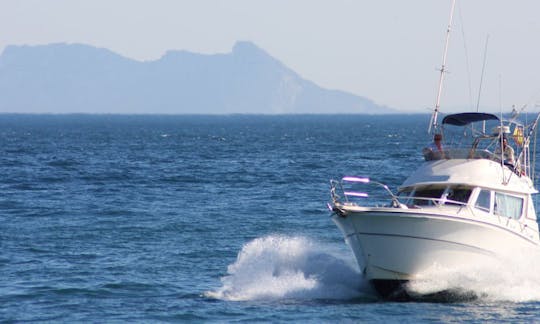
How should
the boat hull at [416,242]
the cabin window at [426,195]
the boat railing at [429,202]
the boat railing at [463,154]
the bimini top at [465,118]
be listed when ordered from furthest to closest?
the bimini top at [465,118], the boat railing at [463,154], the cabin window at [426,195], the boat railing at [429,202], the boat hull at [416,242]

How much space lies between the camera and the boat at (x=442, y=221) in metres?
23.9

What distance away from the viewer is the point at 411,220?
23.7 meters

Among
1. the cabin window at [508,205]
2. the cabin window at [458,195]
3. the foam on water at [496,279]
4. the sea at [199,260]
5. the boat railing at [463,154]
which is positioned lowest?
the sea at [199,260]

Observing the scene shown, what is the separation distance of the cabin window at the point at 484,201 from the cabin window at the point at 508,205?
27 cm

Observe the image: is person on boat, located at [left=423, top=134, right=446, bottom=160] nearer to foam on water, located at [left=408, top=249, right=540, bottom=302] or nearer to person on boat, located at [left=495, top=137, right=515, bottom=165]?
person on boat, located at [left=495, top=137, right=515, bottom=165]

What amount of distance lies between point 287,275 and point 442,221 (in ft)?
16.9

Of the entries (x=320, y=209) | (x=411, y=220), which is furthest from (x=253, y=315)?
(x=320, y=209)

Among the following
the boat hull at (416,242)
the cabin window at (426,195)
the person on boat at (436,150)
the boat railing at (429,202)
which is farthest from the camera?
the person on boat at (436,150)

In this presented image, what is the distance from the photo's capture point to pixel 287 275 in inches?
1067

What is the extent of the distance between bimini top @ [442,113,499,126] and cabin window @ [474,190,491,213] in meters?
2.75

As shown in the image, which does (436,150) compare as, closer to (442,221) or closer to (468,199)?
(468,199)

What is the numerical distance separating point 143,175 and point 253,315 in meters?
43.0

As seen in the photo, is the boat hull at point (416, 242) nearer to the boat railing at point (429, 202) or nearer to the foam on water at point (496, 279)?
the foam on water at point (496, 279)

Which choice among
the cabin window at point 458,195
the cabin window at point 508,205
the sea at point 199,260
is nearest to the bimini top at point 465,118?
the cabin window at point 508,205
